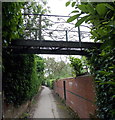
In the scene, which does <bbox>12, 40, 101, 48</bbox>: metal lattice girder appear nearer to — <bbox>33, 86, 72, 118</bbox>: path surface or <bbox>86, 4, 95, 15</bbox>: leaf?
<bbox>86, 4, 95, 15</bbox>: leaf

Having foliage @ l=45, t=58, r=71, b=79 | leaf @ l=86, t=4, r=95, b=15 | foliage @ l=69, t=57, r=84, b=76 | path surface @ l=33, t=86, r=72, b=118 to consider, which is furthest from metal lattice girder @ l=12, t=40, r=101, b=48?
foliage @ l=45, t=58, r=71, b=79

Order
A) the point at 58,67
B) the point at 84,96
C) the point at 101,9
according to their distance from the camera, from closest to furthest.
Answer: the point at 101,9 → the point at 84,96 → the point at 58,67

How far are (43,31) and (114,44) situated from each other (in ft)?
15.9

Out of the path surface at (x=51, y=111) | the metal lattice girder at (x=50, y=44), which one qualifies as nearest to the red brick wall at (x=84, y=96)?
the path surface at (x=51, y=111)

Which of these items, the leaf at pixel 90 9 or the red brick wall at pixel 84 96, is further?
the red brick wall at pixel 84 96

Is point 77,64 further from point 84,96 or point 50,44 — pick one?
point 50,44

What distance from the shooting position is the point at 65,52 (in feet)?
17.6

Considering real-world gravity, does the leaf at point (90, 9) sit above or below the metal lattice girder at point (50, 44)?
below

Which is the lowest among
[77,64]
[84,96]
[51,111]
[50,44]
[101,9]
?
[51,111]

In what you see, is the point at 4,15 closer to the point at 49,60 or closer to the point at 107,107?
the point at 107,107

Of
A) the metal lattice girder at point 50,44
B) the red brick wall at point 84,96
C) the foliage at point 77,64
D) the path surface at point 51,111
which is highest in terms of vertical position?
the metal lattice girder at point 50,44

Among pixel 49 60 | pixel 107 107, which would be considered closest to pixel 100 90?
pixel 107 107

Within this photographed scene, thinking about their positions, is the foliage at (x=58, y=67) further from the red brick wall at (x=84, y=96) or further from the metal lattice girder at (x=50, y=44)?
the metal lattice girder at (x=50, y=44)

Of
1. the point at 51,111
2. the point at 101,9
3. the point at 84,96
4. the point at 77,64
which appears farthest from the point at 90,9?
the point at 51,111
